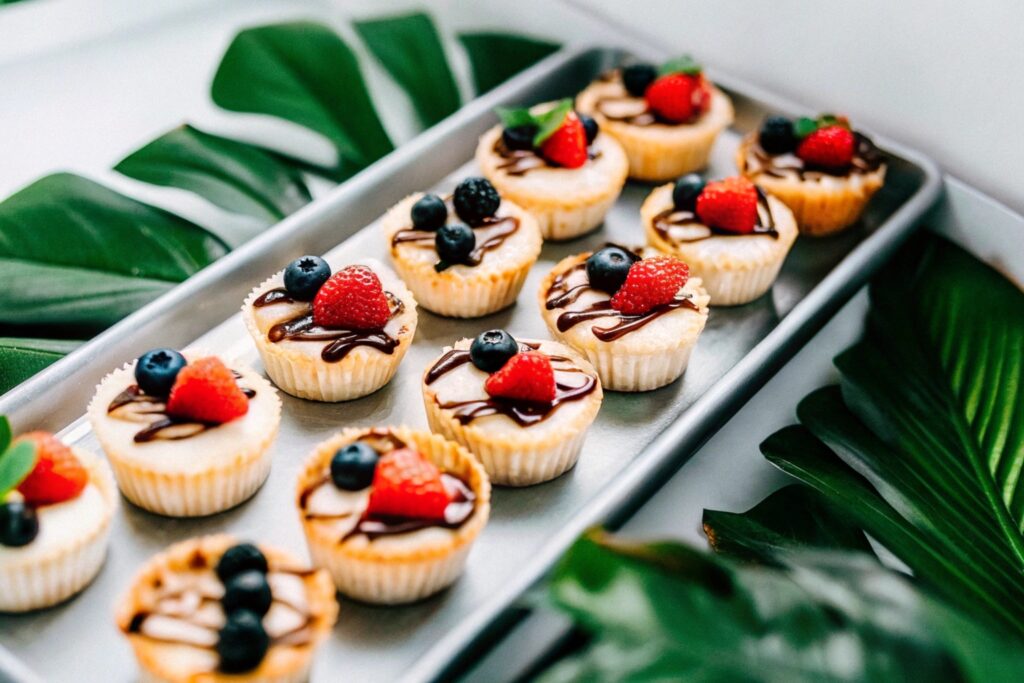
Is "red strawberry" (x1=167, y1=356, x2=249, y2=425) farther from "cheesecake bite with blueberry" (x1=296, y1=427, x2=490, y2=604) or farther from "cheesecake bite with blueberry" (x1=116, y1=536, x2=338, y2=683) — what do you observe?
"cheesecake bite with blueberry" (x1=116, y1=536, x2=338, y2=683)

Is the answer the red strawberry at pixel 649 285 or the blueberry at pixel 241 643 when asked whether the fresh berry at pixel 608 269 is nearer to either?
the red strawberry at pixel 649 285

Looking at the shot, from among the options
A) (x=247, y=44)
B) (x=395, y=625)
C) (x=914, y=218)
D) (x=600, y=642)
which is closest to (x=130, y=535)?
(x=395, y=625)

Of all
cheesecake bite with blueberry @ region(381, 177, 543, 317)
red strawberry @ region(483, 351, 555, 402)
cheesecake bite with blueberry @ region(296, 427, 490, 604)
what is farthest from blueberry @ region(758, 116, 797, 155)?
cheesecake bite with blueberry @ region(296, 427, 490, 604)

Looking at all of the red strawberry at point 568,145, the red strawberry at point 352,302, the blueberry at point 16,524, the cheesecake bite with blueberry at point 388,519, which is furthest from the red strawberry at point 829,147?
the blueberry at point 16,524

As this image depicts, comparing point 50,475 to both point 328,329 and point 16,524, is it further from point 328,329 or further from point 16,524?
point 328,329

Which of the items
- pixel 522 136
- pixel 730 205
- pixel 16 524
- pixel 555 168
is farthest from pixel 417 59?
pixel 16 524

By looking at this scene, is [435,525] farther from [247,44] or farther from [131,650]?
[247,44]
